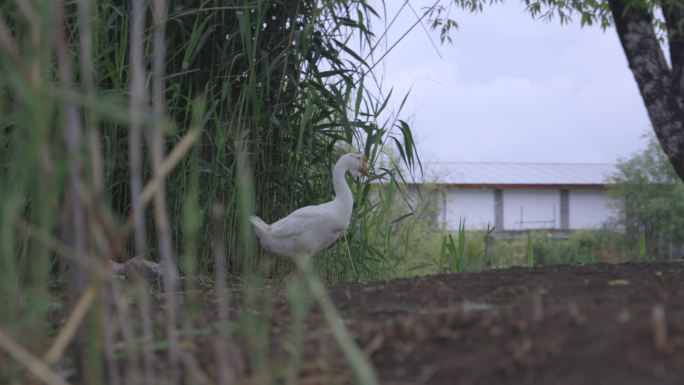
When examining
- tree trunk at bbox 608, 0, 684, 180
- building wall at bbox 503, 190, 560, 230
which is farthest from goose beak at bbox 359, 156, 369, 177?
building wall at bbox 503, 190, 560, 230

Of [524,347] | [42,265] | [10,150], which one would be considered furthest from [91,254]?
[10,150]

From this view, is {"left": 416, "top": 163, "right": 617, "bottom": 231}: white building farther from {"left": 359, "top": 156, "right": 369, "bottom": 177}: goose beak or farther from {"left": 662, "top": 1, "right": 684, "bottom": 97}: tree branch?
{"left": 662, "top": 1, "right": 684, "bottom": 97}: tree branch

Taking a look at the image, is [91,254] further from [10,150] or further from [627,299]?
[10,150]

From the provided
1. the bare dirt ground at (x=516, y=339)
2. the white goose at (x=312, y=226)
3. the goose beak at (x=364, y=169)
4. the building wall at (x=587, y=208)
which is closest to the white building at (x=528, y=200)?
the building wall at (x=587, y=208)

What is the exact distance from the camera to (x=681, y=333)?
124cm

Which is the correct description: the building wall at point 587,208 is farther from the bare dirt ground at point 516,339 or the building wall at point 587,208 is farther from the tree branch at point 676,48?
the bare dirt ground at point 516,339

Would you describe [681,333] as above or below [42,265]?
below

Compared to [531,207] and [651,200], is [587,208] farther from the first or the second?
[651,200]

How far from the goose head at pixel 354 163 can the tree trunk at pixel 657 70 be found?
4.57 feet

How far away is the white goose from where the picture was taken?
3.76m

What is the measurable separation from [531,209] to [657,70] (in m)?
21.1

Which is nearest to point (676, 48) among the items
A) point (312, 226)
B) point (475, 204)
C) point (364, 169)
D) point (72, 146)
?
point (364, 169)

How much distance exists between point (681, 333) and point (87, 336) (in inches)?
40.6

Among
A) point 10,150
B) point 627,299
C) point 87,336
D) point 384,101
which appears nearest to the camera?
point 87,336
